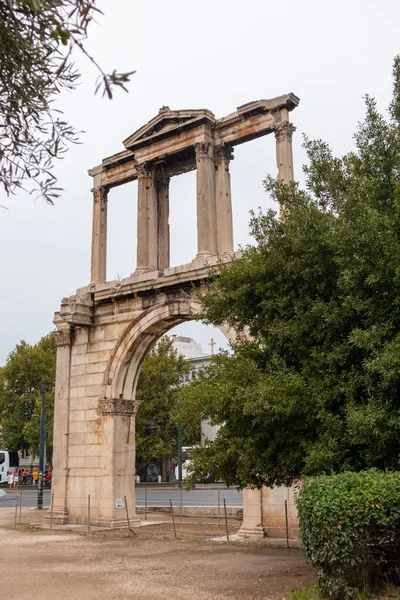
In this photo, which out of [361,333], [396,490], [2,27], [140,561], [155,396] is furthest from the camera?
[155,396]

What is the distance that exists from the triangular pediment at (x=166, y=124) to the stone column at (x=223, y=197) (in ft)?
3.45

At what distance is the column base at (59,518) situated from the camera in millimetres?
18672

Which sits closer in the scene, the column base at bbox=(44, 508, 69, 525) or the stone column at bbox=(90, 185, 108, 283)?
the column base at bbox=(44, 508, 69, 525)

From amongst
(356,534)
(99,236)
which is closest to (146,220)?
(99,236)

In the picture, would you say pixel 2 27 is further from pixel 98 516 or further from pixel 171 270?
pixel 98 516

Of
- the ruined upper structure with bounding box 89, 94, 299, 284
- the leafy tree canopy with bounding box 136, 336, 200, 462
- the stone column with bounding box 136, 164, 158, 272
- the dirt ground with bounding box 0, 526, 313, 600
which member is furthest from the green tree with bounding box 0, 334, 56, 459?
the dirt ground with bounding box 0, 526, 313, 600

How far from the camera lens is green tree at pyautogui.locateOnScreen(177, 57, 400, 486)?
8.88 meters

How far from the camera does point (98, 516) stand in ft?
59.6

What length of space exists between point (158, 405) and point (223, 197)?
1100 inches

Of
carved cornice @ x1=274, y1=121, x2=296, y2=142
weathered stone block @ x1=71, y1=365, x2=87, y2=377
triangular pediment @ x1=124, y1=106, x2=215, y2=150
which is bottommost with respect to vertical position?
weathered stone block @ x1=71, y1=365, x2=87, y2=377

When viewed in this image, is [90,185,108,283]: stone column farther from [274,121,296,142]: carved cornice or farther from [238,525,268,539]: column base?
[238,525,268,539]: column base

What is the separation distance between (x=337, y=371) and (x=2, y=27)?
6682 mm

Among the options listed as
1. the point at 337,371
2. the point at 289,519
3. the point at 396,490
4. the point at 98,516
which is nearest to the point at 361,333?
the point at 337,371

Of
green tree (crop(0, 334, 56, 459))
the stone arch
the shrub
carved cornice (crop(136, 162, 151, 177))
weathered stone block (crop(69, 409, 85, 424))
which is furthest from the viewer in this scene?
green tree (crop(0, 334, 56, 459))
